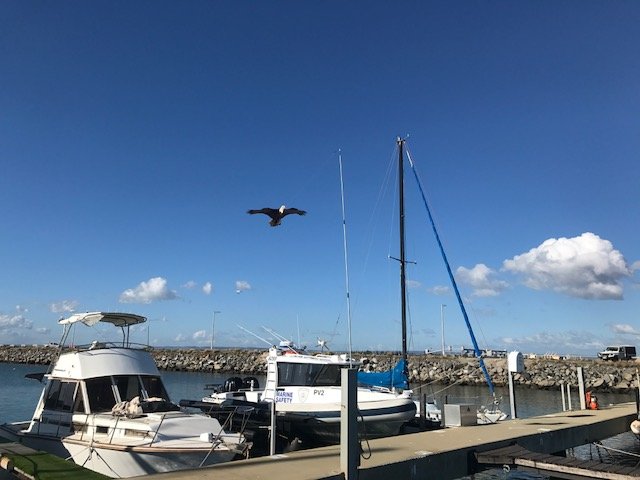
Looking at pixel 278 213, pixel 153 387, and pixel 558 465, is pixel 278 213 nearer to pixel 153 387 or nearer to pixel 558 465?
pixel 153 387

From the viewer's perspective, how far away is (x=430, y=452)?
1048 centimetres

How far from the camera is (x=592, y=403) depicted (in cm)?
1933

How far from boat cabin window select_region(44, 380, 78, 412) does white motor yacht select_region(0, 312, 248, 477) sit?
10 mm

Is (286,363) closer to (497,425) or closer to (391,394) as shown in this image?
(391,394)

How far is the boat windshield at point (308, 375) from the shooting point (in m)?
18.9

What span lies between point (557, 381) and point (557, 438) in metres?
38.5

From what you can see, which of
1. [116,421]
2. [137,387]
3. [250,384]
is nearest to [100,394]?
[137,387]

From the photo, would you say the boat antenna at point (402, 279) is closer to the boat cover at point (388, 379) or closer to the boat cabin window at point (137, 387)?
the boat cover at point (388, 379)

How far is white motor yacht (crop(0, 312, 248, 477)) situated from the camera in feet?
36.7

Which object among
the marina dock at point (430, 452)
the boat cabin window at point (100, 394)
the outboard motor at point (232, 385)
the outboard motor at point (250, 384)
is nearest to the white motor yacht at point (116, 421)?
the boat cabin window at point (100, 394)

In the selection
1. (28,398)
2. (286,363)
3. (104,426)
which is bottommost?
(28,398)

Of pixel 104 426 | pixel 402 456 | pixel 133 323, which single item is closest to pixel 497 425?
pixel 402 456

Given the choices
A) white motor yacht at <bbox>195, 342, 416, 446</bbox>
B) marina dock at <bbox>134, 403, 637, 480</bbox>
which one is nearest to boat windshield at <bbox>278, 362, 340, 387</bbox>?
white motor yacht at <bbox>195, 342, 416, 446</bbox>

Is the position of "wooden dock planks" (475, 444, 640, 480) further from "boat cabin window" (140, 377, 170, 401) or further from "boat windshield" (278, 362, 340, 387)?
"boat cabin window" (140, 377, 170, 401)
